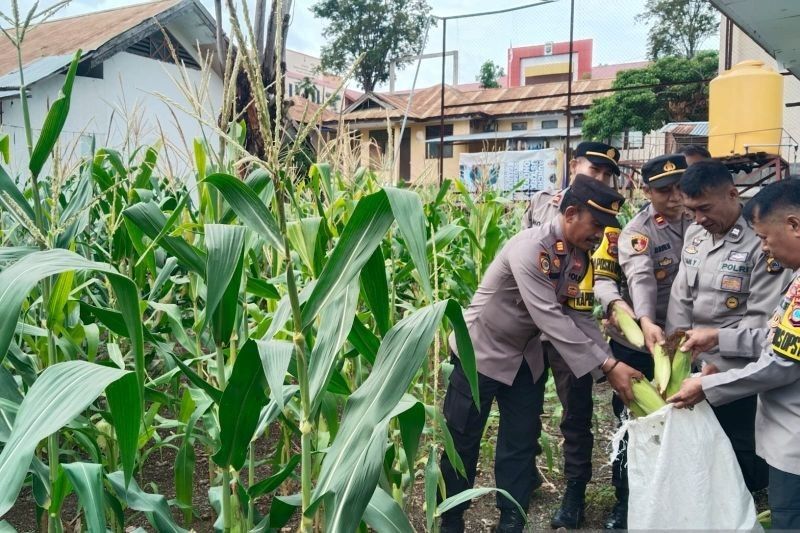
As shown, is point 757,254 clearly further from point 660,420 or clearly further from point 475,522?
point 475,522

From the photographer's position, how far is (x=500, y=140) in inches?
824

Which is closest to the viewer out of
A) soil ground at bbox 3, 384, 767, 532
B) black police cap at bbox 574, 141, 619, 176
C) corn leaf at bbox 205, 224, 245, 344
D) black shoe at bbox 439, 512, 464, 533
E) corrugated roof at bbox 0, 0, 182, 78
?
corn leaf at bbox 205, 224, 245, 344

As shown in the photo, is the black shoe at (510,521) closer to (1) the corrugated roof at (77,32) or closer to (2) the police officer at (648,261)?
(2) the police officer at (648,261)

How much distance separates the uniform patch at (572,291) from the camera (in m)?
2.93

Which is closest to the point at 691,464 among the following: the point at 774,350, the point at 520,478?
the point at 774,350

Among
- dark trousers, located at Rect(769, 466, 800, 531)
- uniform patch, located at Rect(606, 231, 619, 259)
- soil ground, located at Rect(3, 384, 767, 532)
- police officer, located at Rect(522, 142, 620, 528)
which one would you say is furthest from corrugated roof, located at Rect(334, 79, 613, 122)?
dark trousers, located at Rect(769, 466, 800, 531)

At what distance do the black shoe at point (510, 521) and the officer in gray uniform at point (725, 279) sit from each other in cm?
100

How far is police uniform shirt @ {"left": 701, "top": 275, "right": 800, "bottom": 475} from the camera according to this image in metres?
2.20

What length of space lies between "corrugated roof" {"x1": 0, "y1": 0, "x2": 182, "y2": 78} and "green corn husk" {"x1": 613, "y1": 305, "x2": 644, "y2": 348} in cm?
1584

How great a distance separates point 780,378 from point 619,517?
1.33 m

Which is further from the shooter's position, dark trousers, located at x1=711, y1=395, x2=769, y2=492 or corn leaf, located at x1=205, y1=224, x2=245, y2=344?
dark trousers, located at x1=711, y1=395, x2=769, y2=492

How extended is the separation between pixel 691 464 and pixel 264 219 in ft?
6.14

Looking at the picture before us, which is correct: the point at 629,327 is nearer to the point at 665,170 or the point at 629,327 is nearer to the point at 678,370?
the point at 678,370

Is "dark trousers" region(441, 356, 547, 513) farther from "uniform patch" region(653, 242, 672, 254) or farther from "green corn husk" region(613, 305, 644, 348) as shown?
"uniform patch" region(653, 242, 672, 254)
